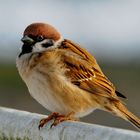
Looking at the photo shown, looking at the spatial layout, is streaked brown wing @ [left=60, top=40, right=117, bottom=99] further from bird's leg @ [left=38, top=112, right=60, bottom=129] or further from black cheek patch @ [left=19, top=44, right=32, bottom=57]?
bird's leg @ [left=38, top=112, right=60, bottom=129]

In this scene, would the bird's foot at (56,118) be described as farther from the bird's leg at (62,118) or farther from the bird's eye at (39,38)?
the bird's eye at (39,38)

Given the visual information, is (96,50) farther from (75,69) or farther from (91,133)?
(91,133)

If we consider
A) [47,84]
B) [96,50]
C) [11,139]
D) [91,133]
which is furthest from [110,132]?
[96,50]

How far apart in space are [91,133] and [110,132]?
0.13m

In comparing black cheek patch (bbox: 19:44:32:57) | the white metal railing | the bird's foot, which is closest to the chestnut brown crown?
black cheek patch (bbox: 19:44:32:57)

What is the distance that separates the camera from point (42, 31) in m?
5.07

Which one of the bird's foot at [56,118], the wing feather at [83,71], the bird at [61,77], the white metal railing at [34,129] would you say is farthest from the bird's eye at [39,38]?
the white metal railing at [34,129]

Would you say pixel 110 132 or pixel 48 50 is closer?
pixel 110 132

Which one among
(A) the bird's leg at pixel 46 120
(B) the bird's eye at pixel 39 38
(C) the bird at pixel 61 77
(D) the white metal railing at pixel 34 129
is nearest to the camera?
(D) the white metal railing at pixel 34 129

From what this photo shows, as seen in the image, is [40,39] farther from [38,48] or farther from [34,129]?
[34,129]

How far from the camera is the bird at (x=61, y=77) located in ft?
16.1

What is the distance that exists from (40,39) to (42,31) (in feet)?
0.26

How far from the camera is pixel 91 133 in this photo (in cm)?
360

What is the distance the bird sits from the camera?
4.91 metres
